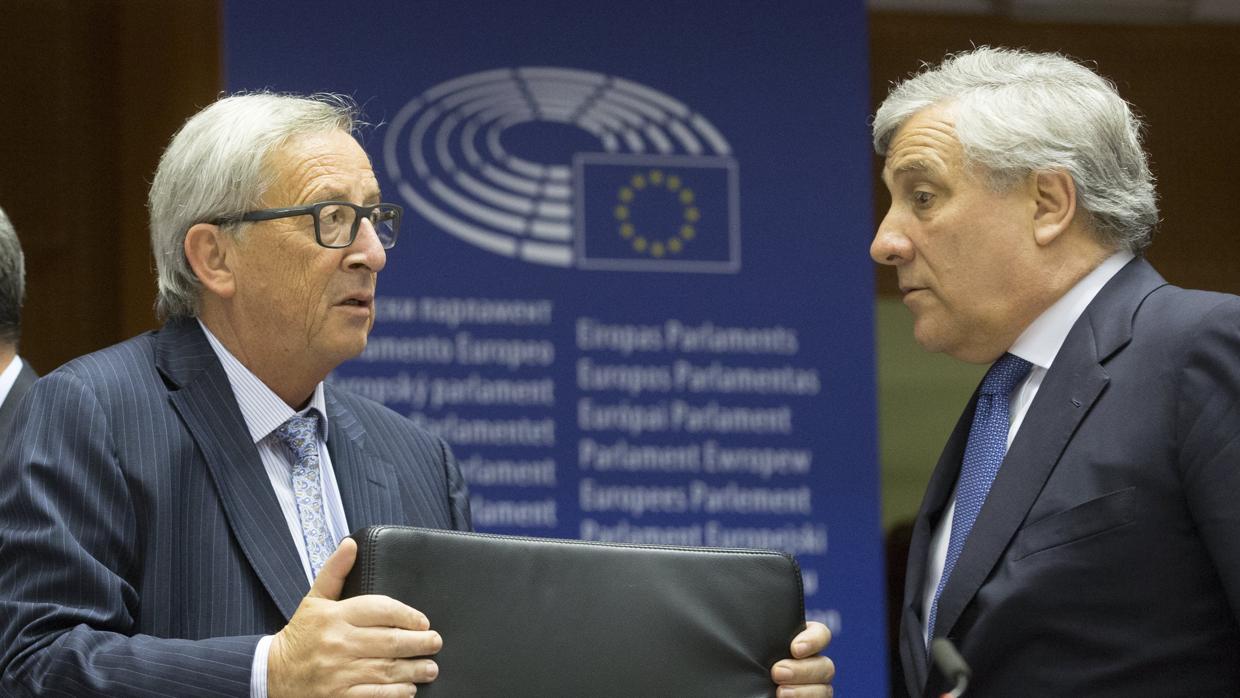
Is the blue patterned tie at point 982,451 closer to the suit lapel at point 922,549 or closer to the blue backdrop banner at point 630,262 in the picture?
the suit lapel at point 922,549

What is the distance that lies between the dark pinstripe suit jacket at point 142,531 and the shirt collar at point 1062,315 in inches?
45.5

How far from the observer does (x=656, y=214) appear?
4.91 metres

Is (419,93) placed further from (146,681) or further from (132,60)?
(146,681)

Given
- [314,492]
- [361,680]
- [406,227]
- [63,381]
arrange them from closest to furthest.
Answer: [361,680]
[63,381]
[314,492]
[406,227]

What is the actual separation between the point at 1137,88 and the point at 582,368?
255 centimetres

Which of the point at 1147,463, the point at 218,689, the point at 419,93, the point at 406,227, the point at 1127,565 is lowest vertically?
the point at 218,689

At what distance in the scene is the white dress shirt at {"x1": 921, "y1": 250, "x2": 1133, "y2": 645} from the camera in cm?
274

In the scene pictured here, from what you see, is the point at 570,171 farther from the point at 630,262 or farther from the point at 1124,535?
the point at 1124,535

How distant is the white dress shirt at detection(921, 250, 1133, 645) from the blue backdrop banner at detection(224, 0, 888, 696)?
2.02 metres

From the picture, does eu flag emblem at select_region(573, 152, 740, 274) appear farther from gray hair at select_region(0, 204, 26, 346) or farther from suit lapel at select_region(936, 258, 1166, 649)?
suit lapel at select_region(936, 258, 1166, 649)

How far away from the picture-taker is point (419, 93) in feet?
15.7

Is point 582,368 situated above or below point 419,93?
below

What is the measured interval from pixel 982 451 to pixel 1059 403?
215 millimetres

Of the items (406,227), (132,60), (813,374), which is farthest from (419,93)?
(813,374)
